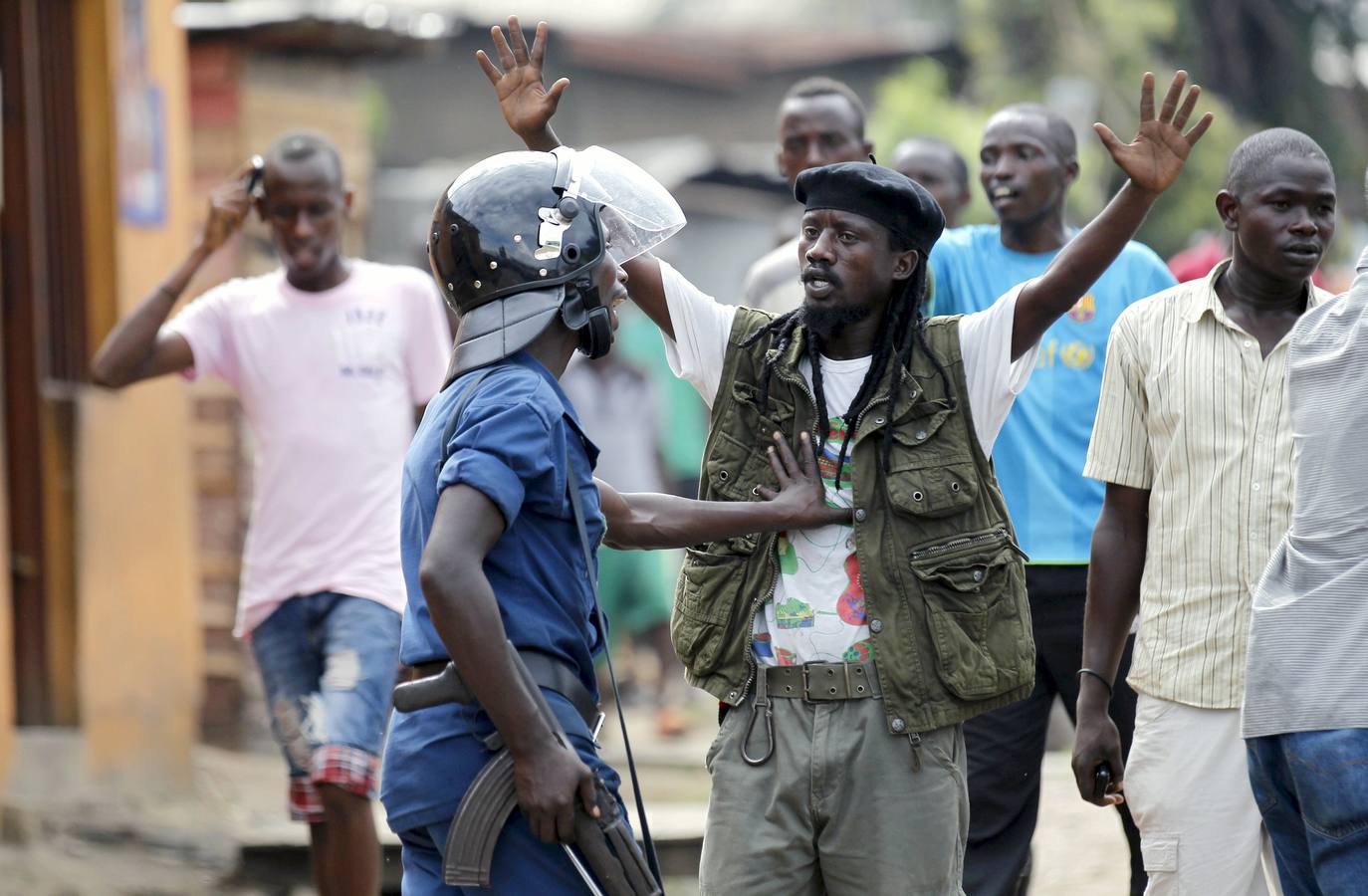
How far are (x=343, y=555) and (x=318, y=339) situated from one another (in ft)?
2.32

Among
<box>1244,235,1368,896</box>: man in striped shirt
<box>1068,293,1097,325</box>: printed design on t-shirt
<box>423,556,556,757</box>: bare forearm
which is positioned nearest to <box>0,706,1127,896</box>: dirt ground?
<box>1068,293,1097,325</box>: printed design on t-shirt

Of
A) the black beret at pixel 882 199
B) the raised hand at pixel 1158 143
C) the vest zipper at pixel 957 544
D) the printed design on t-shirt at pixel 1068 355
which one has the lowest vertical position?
the vest zipper at pixel 957 544

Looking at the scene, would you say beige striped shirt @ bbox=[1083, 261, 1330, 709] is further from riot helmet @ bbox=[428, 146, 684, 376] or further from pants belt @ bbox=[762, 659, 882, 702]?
riot helmet @ bbox=[428, 146, 684, 376]

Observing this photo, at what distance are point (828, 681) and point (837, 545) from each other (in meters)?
0.30

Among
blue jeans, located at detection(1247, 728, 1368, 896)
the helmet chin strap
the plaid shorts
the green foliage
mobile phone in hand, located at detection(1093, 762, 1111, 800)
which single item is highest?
the green foliage

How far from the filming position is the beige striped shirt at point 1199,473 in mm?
4254

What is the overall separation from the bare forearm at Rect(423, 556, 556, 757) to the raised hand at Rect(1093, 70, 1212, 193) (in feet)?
5.56

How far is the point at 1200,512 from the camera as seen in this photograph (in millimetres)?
4324

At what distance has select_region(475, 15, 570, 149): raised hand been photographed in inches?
174

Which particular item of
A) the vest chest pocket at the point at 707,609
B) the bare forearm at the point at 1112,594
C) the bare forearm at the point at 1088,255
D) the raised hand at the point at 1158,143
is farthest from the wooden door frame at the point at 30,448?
the raised hand at the point at 1158,143

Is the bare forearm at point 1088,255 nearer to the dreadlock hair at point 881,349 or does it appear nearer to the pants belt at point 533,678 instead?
the dreadlock hair at point 881,349

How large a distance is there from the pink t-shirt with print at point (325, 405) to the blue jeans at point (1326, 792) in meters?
3.10

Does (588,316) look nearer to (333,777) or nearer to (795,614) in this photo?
(795,614)

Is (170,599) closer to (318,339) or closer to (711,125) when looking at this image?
(318,339)
